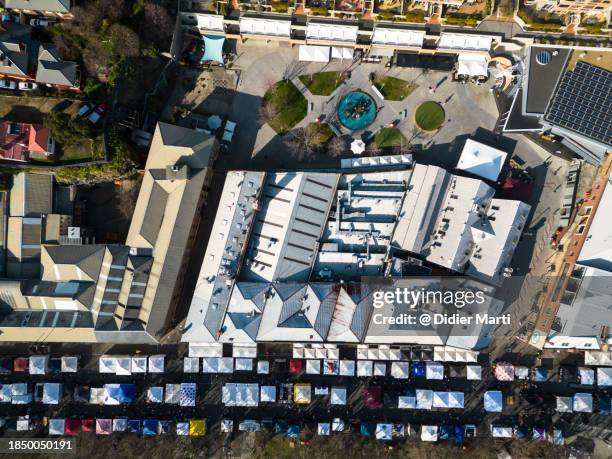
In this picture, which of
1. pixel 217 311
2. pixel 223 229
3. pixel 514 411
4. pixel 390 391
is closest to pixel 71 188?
pixel 223 229

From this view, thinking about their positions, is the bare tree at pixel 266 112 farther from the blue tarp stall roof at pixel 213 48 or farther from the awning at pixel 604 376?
the awning at pixel 604 376

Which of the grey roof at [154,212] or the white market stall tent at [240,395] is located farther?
the white market stall tent at [240,395]

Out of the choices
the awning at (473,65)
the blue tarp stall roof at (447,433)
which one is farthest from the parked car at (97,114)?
the blue tarp stall roof at (447,433)

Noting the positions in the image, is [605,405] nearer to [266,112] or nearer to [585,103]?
[585,103]

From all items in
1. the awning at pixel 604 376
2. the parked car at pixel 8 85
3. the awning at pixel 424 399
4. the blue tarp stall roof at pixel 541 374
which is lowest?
the awning at pixel 424 399

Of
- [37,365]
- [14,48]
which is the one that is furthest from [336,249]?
[14,48]

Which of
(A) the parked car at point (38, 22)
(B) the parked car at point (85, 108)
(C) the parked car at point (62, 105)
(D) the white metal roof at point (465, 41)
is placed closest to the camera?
(A) the parked car at point (38, 22)

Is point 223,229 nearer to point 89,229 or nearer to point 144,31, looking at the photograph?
point 89,229
